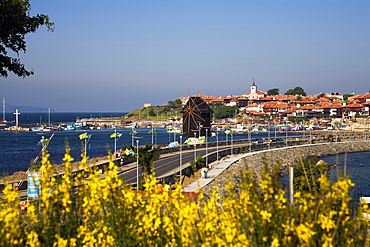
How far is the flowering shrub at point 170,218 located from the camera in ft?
19.3

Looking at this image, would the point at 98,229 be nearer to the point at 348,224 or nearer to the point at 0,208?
the point at 0,208

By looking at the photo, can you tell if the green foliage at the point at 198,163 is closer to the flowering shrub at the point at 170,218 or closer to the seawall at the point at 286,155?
the seawall at the point at 286,155

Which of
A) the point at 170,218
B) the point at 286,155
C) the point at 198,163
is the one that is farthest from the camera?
the point at 286,155

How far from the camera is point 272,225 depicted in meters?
A: 6.07

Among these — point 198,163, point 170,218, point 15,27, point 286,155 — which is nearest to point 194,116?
point 286,155

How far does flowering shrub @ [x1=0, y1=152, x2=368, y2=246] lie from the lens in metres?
5.89

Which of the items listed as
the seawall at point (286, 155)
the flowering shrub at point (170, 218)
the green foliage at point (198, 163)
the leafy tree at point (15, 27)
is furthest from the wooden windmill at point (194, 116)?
the flowering shrub at point (170, 218)

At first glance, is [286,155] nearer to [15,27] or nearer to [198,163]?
[198,163]

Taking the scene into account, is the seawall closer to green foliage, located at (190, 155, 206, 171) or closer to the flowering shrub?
green foliage, located at (190, 155, 206, 171)

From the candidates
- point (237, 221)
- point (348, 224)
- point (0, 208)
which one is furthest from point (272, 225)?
point (0, 208)

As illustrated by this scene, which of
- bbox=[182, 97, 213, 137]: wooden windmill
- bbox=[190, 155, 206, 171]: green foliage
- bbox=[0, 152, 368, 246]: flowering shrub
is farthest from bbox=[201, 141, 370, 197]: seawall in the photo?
bbox=[0, 152, 368, 246]: flowering shrub

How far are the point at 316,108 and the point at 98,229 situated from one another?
170m

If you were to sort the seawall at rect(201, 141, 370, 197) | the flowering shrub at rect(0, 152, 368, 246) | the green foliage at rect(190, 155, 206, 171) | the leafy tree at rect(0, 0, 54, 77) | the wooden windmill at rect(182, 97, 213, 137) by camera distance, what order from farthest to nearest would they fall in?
the wooden windmill at rect(182, 97, 213, 137) → the seawall at rect(201, 141, 370, 197) → the green foliage at rect(190, 155, 206, 171) → the leafy tree at rect(0, 0, 54, 77) → the flowering shrub at rect(0, 152, 368, 246)

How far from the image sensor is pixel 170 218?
6738mm
